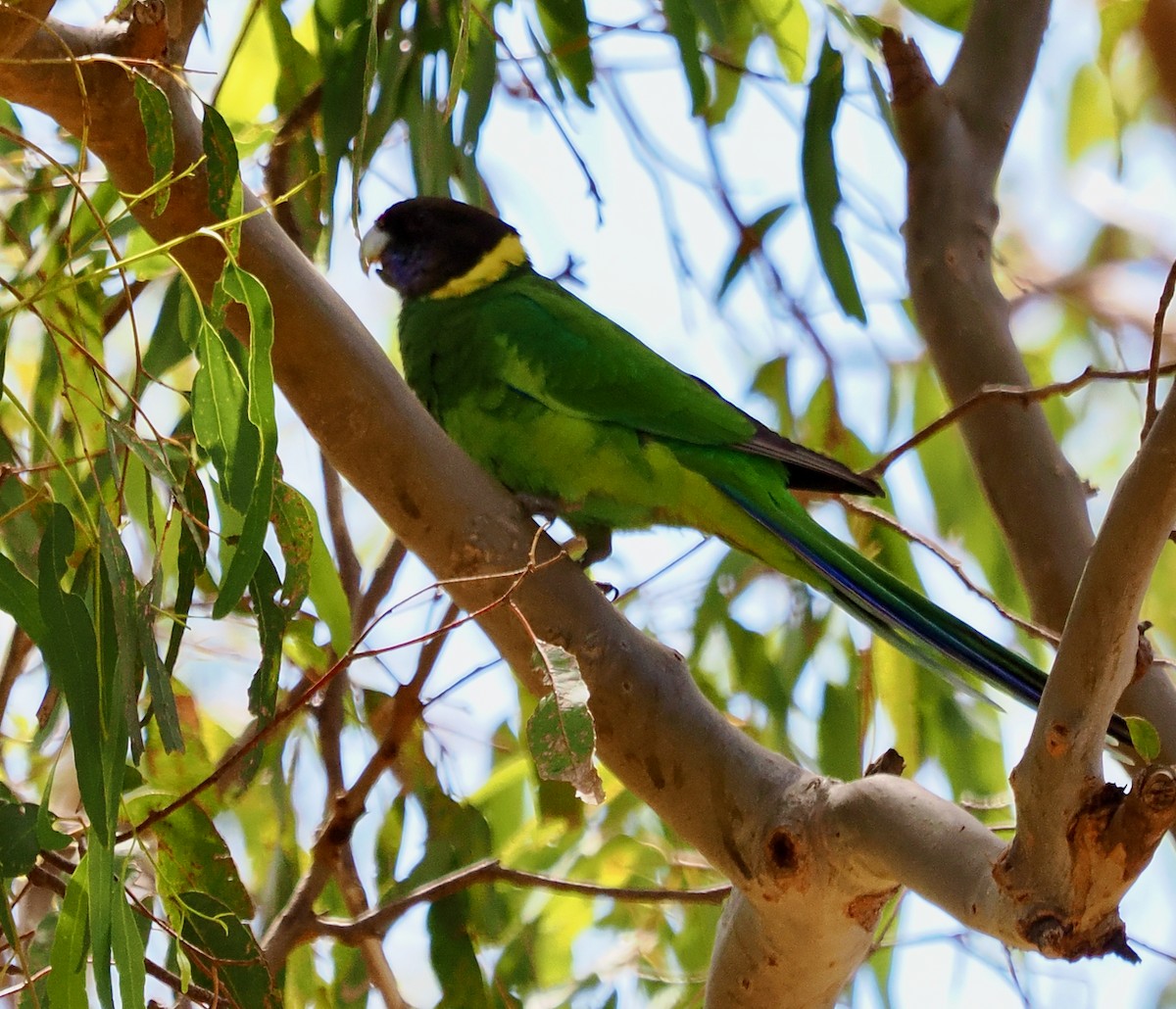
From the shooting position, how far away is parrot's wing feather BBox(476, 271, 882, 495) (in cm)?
179

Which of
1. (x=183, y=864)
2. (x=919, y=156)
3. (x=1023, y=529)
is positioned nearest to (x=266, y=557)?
(x=183, y=864)

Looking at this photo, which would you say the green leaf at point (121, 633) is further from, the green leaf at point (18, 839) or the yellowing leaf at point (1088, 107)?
the yellowing leaf at point (1088, 107)

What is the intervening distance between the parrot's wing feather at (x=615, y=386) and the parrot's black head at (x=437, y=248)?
0.73ft

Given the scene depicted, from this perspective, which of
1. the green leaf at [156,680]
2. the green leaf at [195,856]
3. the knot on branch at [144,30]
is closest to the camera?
the green leaf at [156,680]

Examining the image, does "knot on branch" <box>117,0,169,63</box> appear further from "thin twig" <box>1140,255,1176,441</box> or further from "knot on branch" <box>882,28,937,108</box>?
"knot on branch" <box>882,28,937,108</box>

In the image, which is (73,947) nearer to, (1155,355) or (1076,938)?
(1076,938)

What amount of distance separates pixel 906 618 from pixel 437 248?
1.04 meters

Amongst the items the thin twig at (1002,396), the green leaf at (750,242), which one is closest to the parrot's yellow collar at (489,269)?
the green leaf at (750,242)

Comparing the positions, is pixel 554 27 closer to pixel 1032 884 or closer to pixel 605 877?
pixel 605 877

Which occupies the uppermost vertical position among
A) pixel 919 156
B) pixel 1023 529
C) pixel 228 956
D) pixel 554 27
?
pixel 554 27

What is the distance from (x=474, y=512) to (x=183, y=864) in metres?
0.41

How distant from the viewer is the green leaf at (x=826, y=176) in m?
1.70

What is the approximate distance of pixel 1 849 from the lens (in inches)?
38.8

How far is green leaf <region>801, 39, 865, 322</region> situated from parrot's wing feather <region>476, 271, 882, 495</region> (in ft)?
0.68
